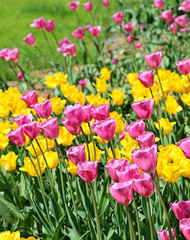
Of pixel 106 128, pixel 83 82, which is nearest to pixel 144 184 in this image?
pixel 106 128

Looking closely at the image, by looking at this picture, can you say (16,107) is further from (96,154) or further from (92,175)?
(92,175)

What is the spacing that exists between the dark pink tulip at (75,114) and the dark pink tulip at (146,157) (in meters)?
0.45

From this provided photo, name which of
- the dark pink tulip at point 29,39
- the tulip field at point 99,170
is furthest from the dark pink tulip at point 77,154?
the dark pink tulip at point 29,39

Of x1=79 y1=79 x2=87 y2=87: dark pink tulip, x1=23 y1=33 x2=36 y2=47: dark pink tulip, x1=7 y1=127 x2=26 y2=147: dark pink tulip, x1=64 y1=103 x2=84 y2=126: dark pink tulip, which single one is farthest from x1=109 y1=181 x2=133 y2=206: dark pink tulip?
x1=23 y1=33 x2=36 y2=47: dark pink tulip

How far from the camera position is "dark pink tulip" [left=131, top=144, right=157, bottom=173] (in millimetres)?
996

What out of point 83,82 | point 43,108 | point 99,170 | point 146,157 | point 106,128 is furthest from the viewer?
point 83,82

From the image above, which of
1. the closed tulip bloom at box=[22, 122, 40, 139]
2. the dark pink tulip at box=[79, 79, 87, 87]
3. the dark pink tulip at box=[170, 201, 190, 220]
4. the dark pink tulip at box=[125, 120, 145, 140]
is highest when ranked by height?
the closed tulip bloom at box=[22, 122, 40, 139]

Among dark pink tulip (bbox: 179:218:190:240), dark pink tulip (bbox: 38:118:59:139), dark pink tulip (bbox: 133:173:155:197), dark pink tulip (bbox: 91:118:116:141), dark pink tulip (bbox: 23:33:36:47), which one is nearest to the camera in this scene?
dark pink tulip (bbox: 179:218:190:240)

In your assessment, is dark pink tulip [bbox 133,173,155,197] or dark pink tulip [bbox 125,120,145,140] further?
dark pink tulip [bbox 125,120,145,140]

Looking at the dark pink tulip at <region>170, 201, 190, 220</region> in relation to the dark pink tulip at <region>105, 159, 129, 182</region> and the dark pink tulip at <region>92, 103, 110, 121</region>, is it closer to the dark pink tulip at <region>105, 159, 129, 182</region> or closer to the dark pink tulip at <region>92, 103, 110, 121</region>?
the dark pink tulip at <region>105, 159, 129, 182</region>

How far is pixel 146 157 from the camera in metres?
1.00

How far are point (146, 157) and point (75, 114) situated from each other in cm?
48

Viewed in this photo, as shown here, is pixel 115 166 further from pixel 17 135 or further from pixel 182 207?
pixel 17 135

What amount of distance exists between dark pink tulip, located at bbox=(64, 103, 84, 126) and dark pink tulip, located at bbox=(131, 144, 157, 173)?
0.45 meters
